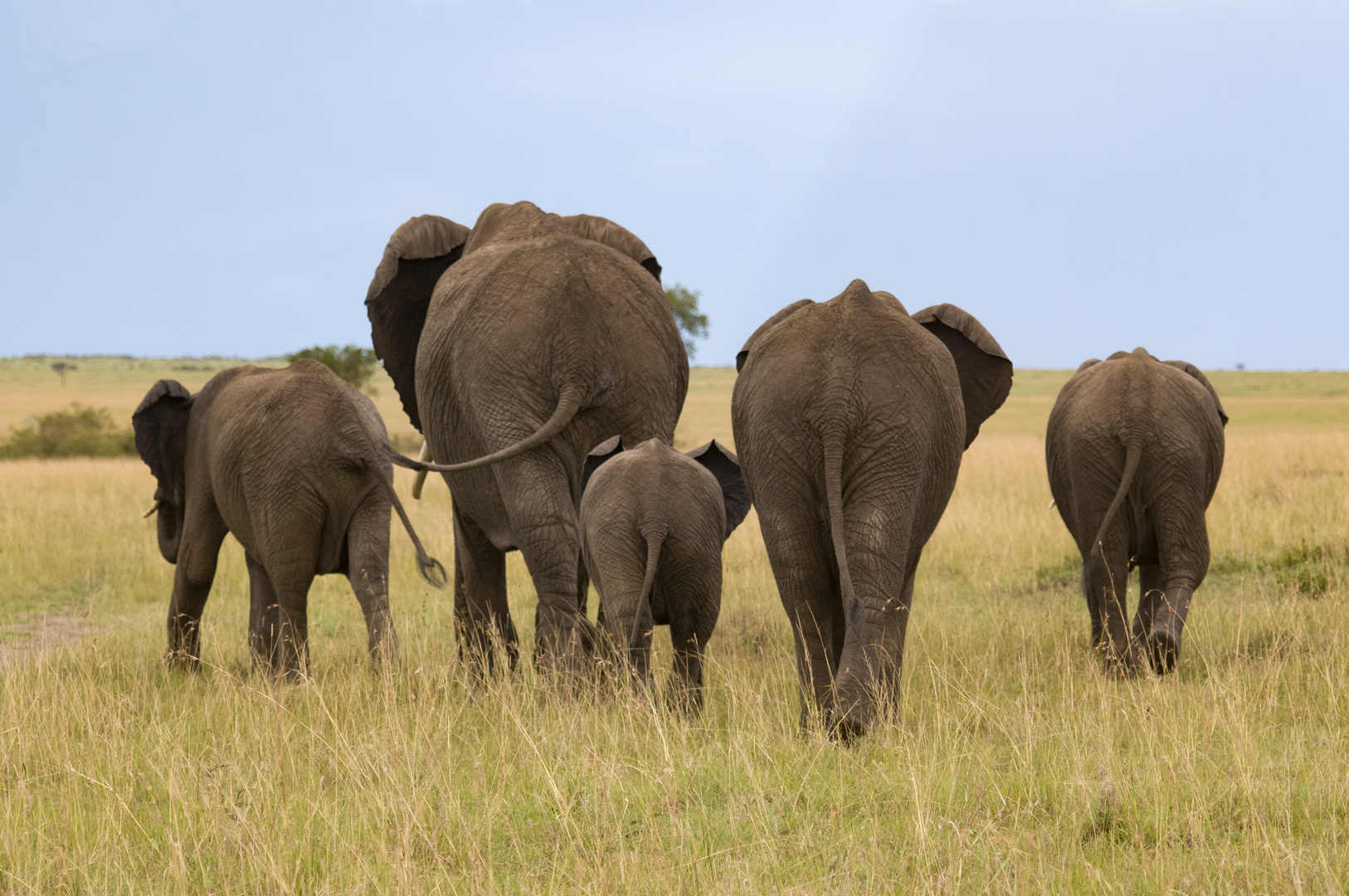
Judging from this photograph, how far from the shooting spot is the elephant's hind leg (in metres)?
7.05

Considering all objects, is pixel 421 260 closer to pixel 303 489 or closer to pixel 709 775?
pixel 303 489

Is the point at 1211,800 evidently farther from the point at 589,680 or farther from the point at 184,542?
the point at 184,542

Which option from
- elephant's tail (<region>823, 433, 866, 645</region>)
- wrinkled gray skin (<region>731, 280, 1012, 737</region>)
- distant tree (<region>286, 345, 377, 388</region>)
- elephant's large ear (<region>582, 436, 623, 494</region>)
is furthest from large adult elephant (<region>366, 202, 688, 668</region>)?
distant tree (<region>286, 345, 377, 388</region>)

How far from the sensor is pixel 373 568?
23.6ft

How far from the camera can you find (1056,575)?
11.4 metres

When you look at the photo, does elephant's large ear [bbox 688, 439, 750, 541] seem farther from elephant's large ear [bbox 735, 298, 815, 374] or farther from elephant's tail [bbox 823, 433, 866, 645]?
elephant's tail [bbox 823, 433, 866, 645]

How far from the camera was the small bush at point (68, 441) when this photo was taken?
34.2 meters

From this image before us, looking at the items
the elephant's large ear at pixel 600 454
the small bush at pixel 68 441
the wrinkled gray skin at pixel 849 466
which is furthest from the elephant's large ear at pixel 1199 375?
the small bush at pixel 68 441

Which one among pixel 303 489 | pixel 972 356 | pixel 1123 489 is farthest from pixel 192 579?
pixel 1123 489

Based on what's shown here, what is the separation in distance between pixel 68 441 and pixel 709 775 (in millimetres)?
35765

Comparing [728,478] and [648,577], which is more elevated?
[728,478]

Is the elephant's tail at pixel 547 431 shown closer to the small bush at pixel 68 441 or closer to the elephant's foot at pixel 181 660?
the elephant's foot at pixel 181 660

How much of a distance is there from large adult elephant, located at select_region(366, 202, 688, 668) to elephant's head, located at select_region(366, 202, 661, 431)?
156 millimetres

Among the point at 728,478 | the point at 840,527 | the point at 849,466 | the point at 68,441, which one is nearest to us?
the point at 840,527
